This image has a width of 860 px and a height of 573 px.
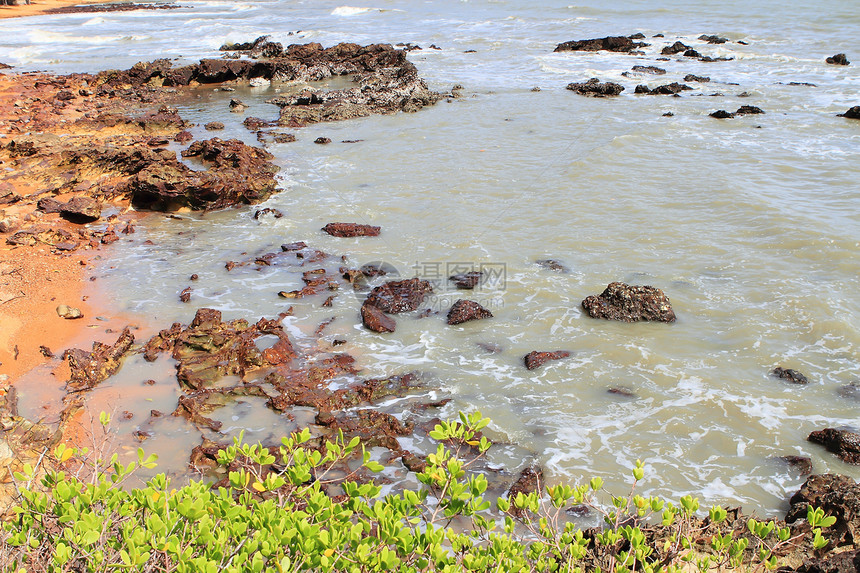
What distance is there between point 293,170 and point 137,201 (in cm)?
309

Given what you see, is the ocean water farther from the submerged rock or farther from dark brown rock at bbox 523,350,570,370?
the submerged rock

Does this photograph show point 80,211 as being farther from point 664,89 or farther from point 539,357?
point 664,89

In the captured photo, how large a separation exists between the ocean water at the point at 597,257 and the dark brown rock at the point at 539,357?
0.31 feet

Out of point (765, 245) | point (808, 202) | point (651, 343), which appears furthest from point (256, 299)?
point (808, 202)

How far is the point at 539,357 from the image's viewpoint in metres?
6.43

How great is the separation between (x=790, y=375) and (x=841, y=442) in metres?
1.10

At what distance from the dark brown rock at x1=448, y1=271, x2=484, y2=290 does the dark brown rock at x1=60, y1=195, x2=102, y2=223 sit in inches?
236

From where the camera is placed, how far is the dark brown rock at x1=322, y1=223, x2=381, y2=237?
9453 mm

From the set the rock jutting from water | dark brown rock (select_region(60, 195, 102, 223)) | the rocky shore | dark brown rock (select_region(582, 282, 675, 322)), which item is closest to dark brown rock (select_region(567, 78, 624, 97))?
the rocky shore

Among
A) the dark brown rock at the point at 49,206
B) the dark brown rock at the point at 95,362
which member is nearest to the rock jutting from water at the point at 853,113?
the dark brown rock at the point at 95,362

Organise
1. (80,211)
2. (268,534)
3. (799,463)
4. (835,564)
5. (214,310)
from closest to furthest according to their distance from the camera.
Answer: (268,534) → (835,564) → (799,463) → (214,310) → (80,211)

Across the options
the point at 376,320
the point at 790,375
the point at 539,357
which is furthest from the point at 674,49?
the point at 376,320

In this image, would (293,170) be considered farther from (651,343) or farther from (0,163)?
(651,343)

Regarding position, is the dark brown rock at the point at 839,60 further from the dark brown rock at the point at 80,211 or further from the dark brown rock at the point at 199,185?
the dark brown rock at the point at 80,211
